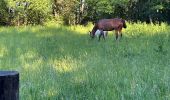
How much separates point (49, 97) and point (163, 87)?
60.0 inches

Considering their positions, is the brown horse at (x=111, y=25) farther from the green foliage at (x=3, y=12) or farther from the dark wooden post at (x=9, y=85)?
the dark wooden post at (x=9, y=85)

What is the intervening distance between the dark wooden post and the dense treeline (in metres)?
30.5

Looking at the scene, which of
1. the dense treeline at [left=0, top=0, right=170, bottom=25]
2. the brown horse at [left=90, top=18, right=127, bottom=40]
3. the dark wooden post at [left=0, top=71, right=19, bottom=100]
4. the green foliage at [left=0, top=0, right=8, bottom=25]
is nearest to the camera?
the dark wooden post at [left=0, top=71, right=19, bottom=100]

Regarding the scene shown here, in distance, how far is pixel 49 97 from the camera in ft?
19.2

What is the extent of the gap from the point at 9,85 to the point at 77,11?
34202mm

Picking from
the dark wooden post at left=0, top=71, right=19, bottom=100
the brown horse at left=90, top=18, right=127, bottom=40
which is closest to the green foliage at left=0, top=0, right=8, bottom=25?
the brown horse at left=90, top=18, right=127, bottom=40

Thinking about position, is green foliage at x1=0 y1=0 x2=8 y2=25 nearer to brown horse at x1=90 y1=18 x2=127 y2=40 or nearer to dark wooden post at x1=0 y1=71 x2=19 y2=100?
brown horse at x1=90 y1=18 x2=127 y2=40

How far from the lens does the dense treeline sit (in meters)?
34.0

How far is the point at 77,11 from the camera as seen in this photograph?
120 ft

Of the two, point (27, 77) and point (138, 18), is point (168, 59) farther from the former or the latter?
point (138, 18)

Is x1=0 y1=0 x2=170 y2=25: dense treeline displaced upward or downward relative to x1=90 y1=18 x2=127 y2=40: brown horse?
downward

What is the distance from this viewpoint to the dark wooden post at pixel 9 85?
2400mm

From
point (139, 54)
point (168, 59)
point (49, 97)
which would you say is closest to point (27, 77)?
point (49, 97)

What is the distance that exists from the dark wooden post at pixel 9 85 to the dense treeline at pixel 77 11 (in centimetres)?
3050
